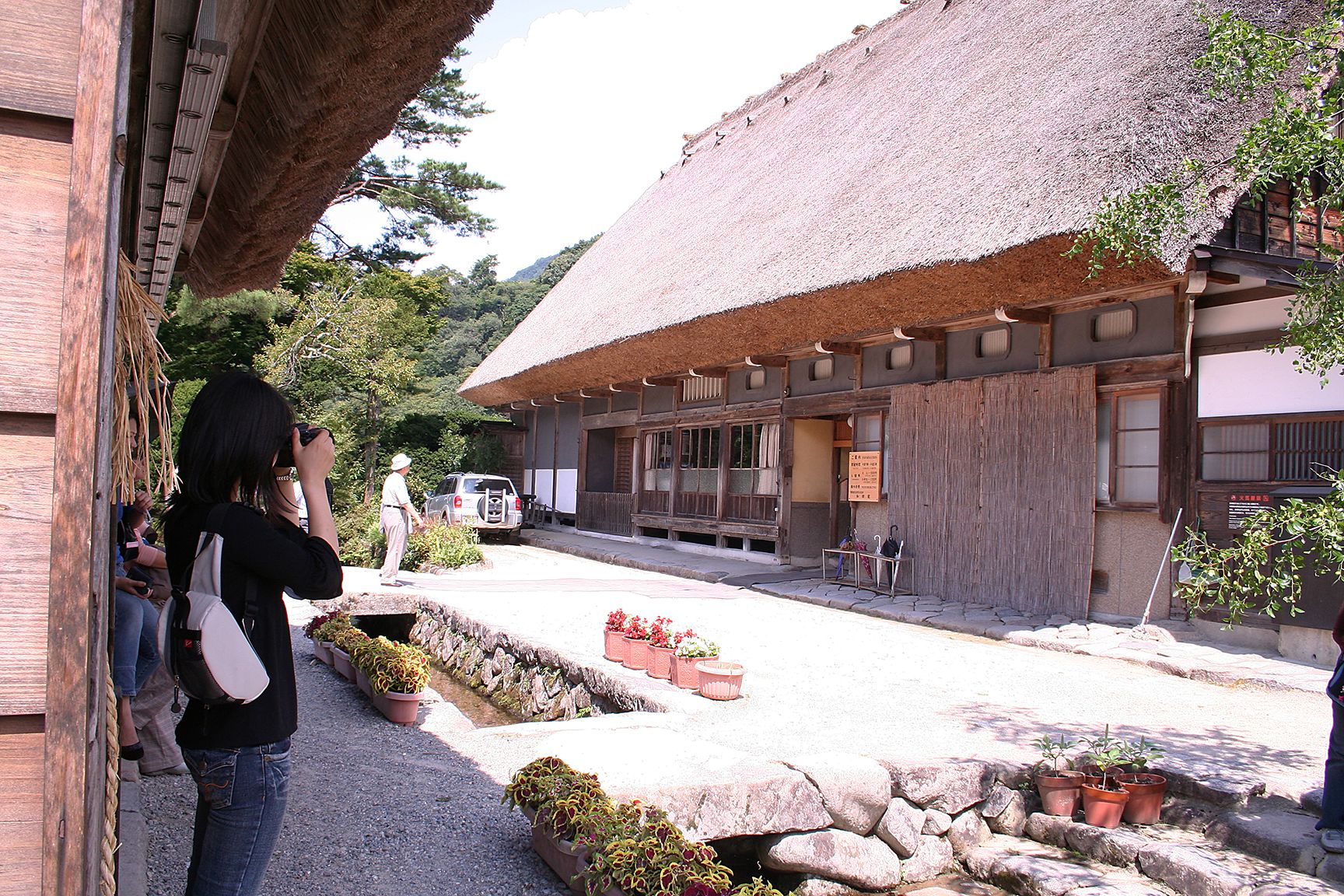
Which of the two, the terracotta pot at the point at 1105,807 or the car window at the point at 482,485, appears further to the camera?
the car window at the point at 482,485

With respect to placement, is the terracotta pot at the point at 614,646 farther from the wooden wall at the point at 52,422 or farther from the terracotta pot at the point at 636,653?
the wooden wall at the point at 52,422

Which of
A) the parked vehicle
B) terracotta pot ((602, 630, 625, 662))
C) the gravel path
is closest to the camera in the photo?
the gravel path

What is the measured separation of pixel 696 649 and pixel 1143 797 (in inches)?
101

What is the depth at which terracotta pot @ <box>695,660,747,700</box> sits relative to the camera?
17.6 feet

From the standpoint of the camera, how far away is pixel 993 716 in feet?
A: 16.9

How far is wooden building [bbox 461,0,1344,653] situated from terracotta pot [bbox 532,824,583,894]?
5.54 metres

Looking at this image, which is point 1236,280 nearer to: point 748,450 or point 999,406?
point 999,406

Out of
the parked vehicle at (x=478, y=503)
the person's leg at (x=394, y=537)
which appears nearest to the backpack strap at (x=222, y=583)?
the person's leg at (x=394, y=537)

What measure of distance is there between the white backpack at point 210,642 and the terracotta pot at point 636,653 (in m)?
4.60

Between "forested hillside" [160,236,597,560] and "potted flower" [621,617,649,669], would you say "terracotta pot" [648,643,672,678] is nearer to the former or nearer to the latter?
"potted flower" [621,617,649,669]

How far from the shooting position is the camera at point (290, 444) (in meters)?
1.88

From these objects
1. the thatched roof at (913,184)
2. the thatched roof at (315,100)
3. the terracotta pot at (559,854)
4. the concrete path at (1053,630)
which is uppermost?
the thatched roof at (913,184)

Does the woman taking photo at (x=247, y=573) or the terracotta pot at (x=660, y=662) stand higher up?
the woman taking photo at (x=247, y=573)

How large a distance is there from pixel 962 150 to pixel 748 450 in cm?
555
